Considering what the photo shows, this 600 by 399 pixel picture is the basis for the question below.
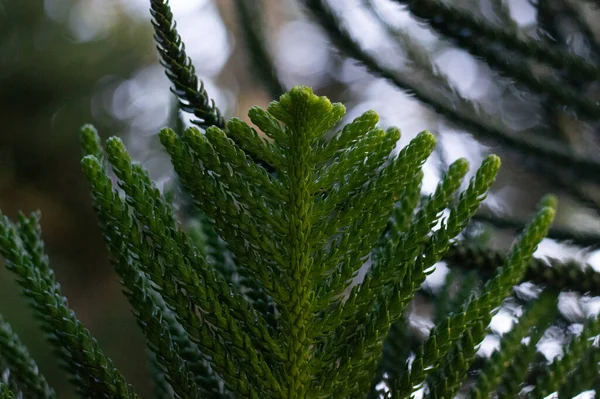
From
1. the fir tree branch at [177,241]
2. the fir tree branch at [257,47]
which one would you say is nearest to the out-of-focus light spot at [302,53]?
the fir tree branch at [257,47]

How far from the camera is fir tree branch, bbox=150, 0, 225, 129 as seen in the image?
0.31 meters

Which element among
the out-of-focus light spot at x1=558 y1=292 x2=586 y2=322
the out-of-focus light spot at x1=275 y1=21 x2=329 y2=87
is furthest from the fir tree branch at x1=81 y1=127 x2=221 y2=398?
the out-of-focus light spot at x1=275 y1=21 x2=329 y2=87

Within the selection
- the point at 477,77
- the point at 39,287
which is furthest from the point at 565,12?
the point at 477,77

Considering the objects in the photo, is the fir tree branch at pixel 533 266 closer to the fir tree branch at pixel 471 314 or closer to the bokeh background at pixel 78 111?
the fir tree branch at pixel 471 314

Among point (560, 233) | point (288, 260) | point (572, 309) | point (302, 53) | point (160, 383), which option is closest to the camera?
point (288, 260)

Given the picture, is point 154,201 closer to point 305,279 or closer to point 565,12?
point 305,279

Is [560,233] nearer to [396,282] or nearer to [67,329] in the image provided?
[396,282]

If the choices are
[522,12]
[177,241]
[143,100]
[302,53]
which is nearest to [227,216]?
[177,241]

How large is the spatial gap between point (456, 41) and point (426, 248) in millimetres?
251

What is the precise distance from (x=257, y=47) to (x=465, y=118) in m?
0.22

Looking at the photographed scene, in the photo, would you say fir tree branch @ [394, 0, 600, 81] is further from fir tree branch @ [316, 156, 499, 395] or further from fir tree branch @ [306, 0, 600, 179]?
fir tree branch @ [316, 156, 499, 395]

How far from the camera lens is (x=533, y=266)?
402 millimetres

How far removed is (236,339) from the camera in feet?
0.91

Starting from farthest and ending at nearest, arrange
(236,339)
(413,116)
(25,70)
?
(25,70) < (413,116) < (236,339)
